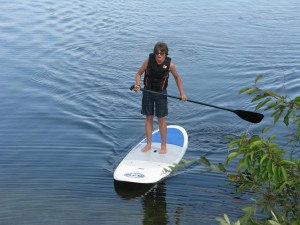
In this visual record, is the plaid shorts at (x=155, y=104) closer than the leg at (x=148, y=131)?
Yes

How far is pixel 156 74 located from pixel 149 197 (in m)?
1.85

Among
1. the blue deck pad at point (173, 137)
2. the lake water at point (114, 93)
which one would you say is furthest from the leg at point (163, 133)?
the lake water at point (114, 93)

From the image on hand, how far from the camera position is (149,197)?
837 cm

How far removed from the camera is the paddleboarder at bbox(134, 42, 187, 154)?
28.0 ft

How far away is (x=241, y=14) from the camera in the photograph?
2034 cm

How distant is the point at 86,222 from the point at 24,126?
11.9 feet

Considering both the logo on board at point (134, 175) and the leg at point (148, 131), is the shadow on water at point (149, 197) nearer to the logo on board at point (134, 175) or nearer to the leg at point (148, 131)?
the logo on board at point (134, 175)

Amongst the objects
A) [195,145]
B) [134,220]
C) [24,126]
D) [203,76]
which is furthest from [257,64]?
[134,220]

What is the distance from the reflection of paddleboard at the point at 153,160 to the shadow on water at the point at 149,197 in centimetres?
20

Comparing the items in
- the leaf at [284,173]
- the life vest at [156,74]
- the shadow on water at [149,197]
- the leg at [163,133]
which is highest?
the leaf at [284,173]

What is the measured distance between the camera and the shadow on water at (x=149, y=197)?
788 cm

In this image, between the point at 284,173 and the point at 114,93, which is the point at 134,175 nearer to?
the point at 114,93

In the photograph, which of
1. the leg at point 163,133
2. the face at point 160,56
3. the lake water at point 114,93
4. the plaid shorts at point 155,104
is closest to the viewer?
the lake water at point 114,93

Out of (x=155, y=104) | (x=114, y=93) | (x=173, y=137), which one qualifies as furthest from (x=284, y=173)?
(x=114, y=93)
